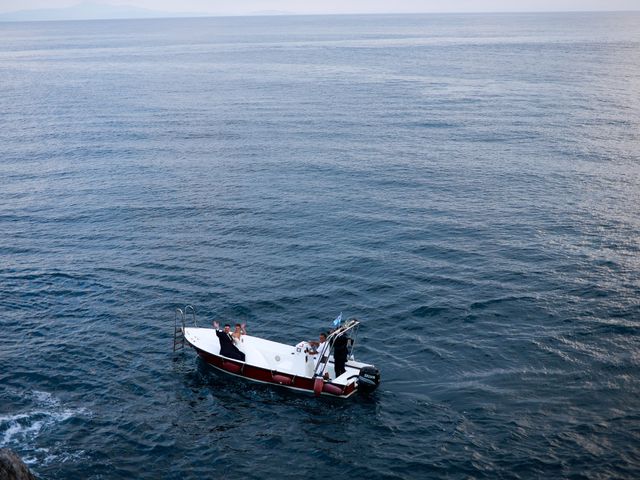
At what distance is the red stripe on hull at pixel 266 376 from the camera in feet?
99.6

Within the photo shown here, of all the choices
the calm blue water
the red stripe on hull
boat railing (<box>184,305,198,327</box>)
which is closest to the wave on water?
the calm blue water

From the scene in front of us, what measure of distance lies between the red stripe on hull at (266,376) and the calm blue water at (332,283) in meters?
0.57

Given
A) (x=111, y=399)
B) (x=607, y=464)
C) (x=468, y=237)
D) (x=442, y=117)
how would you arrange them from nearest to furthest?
(x=607, y=464), (x=111, y=399), (x=468, y=237), (x=442, y=117)

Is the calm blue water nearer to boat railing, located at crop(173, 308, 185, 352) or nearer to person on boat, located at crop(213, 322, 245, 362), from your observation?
boat railing, located at crop(173, 308, 185, 352)

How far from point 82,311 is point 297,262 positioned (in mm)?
14592

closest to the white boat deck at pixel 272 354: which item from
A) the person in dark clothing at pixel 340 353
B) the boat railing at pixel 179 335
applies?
the person in dark clothing at pixel 340 353

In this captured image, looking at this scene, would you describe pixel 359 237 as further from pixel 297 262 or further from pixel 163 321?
pixel 163 321

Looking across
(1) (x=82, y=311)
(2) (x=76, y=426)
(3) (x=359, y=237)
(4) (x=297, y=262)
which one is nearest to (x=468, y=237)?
(3) (x=359, y=237)

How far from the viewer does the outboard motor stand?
99.0ft

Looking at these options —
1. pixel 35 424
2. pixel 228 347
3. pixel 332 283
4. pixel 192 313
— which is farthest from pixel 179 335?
pixel 332 283

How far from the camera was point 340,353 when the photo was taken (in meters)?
30.9

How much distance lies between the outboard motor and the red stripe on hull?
480mm

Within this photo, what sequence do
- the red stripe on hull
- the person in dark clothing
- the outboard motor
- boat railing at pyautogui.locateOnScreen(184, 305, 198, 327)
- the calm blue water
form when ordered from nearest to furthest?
the calm blue water < the outboard motor < the red stripe on hull < the person in dark clothing < boat railing at pyautogui.locateOnScreen(184, 305, 198, 327)

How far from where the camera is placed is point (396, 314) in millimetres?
37562
